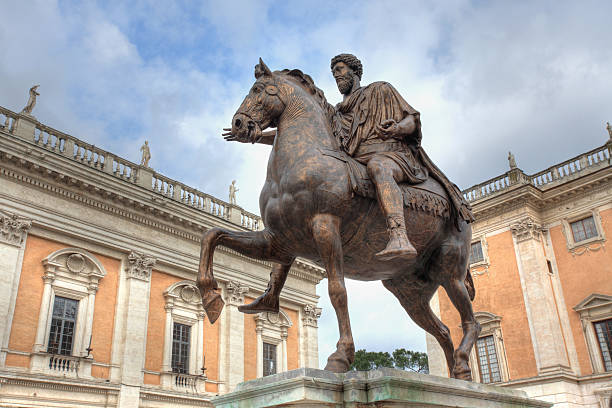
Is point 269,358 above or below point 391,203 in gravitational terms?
above

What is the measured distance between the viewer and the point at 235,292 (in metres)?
22.9

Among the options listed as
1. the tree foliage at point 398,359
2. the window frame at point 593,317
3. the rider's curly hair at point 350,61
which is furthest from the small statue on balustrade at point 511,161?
the tree foliage at point 398,359

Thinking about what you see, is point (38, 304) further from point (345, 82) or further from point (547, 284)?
point (547, 284)

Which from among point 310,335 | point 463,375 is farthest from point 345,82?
Result: point 310,335

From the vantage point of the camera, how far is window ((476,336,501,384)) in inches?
956

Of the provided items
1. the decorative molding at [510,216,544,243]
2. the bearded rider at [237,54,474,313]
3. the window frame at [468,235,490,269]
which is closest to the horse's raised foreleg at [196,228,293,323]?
the bearded rider at [237,54,474,313]

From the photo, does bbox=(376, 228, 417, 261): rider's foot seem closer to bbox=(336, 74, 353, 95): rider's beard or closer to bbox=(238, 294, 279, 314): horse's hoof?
bbox=(238, 294, 279, 314): horse's hoof

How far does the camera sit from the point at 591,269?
23.5 metres

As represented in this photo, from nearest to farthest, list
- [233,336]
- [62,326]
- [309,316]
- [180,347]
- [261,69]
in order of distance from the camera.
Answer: [261,69], [62,326], [180,347], [233,336], [309,316]

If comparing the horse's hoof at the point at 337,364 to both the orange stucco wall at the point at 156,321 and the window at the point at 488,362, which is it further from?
the window at the point at 488,362

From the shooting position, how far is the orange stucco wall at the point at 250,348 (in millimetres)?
22625

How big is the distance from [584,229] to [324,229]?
2383 centimetres

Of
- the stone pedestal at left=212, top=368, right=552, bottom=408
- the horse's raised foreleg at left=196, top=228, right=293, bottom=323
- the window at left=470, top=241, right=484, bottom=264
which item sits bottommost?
the stone pedestal at left=212, top=368, right=552, bottom=408

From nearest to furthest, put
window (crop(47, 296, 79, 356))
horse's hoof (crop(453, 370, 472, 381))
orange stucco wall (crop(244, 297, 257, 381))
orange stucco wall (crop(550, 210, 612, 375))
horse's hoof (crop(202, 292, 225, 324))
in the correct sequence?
horse's hoof (crop(202, 292, 225, 324))
horse's hoof (crop(453, 370, 472, 381))
window (crop(47, 296, 79, 356))
orange stucco wall (crop(244, 297, 257, 381))
orange stucco wall (crop(550, 210, 612, 375))
